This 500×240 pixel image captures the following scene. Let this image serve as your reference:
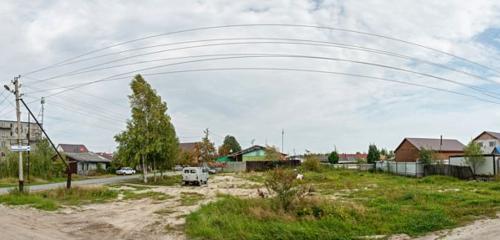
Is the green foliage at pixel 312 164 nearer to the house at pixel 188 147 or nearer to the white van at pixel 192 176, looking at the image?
the white van at pixel 192 176

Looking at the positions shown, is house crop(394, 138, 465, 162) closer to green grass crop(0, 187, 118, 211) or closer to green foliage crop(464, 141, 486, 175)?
green foliage crop(464, 141, 486, 175)

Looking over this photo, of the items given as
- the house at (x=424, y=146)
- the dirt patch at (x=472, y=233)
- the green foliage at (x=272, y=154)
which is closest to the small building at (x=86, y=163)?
the green foliage at (x=272, y=154)

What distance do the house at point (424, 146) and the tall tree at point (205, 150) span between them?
3189 centimetres

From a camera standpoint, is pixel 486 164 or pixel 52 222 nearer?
pixel 52 222

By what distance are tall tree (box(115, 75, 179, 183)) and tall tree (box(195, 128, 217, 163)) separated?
3068 centimetres

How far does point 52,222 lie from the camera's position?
52.7 ft

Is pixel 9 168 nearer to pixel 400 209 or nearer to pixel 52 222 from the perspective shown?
pixel 52 222

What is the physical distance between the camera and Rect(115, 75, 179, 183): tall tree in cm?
4178

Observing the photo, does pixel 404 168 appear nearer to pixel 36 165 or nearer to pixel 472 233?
pixel 472 233

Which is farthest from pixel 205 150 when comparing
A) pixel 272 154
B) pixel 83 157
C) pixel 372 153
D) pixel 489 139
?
pixel 489 139

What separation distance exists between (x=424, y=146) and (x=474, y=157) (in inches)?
1165

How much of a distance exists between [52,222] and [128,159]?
2652 cm

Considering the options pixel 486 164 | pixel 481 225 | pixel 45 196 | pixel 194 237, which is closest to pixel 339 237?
pixel 194 237

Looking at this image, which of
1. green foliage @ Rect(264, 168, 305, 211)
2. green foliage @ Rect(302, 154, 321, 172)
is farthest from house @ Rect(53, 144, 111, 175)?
green foliage @ Rect(264, 168, 305, 211)
